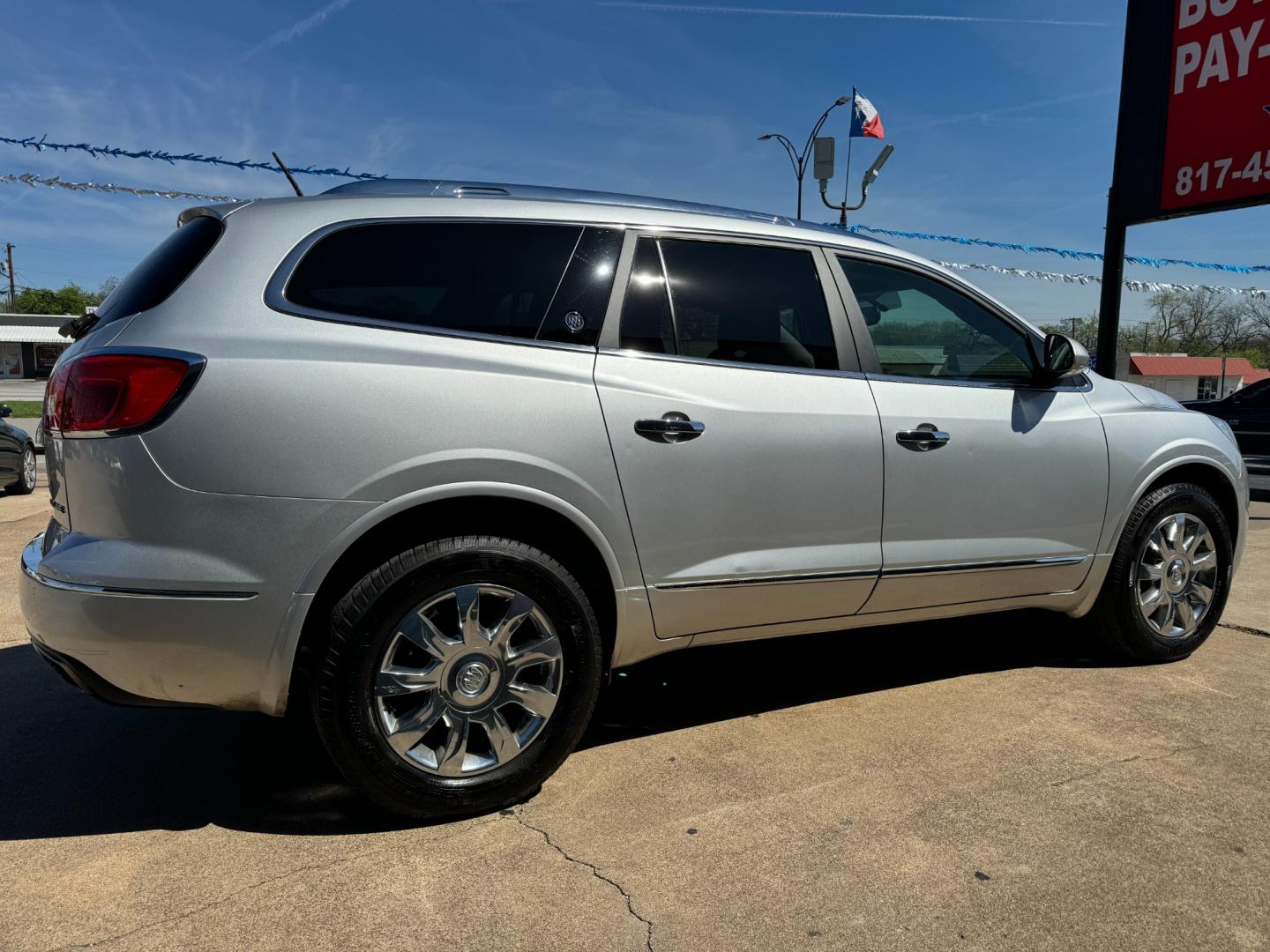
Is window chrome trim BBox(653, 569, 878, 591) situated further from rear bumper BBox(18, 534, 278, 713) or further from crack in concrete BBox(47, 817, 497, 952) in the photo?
rear bumper BBox(18, 534, 278, 713)

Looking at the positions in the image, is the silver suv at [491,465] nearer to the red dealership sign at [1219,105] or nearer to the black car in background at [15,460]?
the red dealership sign at [1219,105]

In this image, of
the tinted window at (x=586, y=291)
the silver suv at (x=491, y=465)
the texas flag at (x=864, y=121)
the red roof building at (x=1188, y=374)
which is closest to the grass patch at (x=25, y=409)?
the texas flag at (x=864, y=121)

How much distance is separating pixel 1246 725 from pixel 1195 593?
853 millimetres

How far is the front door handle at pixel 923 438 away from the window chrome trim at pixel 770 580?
456 millimetres

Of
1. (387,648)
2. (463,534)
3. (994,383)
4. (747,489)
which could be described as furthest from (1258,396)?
(387,648)

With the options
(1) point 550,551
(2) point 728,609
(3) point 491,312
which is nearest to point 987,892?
(2) point 728,609

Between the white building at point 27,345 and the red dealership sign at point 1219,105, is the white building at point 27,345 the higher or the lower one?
the lower one

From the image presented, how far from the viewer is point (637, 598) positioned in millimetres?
2803

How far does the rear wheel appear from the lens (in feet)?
32.8

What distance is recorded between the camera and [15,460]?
386 inches

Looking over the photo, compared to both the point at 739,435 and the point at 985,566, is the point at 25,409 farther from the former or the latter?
the point at 985,566

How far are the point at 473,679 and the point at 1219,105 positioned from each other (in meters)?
10.2

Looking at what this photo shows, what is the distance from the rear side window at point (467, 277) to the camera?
100 inches

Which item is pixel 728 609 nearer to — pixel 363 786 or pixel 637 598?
pixel 637 598
